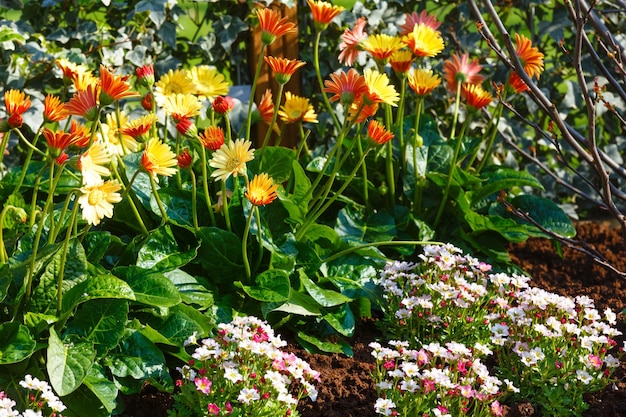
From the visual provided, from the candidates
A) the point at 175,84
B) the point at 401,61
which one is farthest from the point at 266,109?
the point at 401,61

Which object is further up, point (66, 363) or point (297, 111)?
point (297, 111)

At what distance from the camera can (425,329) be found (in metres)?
2.70

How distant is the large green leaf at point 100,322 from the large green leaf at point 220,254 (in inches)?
16.2

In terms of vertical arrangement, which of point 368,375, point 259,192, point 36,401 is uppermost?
point 259,192

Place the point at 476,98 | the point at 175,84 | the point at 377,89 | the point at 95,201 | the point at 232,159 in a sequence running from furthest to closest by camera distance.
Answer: the point at 476,98 < the point at 175,84 < the point at 377,89 < the point at 232,159 < the point at 95,201

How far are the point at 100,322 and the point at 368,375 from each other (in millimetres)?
773

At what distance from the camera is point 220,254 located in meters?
2.77

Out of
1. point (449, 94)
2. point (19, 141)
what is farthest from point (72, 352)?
point (449, 94)

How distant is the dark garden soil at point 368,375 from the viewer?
2.41 meters

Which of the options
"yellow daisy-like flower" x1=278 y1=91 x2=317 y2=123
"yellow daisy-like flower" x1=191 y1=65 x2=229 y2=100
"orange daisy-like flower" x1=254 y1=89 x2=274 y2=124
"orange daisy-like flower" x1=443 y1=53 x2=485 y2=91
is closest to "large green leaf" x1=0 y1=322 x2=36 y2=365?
"yellow daisy-like flower" x1=191 y1=65 x2=229 y2=100

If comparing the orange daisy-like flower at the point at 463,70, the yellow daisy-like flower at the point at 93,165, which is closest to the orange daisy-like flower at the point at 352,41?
the orange daisy-like flower at the point at 463,70

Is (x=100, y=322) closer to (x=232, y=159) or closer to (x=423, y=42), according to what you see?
(x=232, y=159)

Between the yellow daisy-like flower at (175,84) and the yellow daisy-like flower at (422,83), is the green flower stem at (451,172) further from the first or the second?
the yellow daisy-like flower at (175,84)

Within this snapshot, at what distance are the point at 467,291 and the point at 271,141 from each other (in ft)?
6.81
